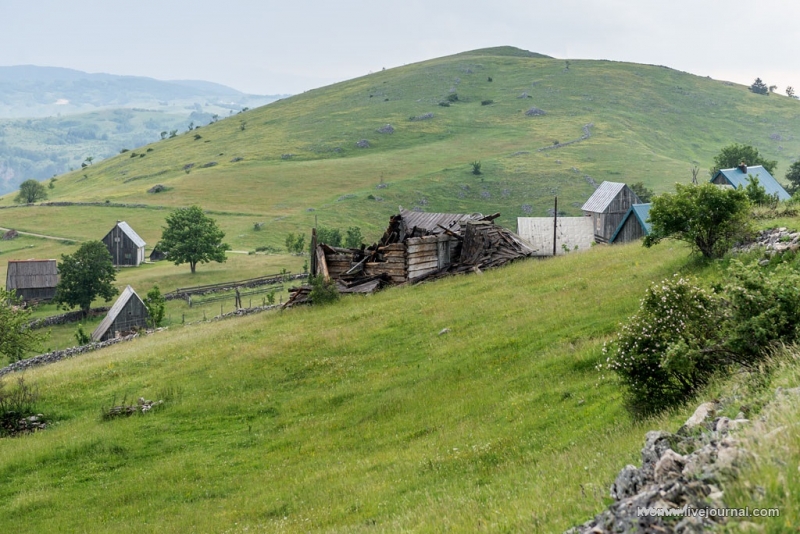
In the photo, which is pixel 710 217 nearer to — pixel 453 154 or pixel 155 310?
pixel 155 310

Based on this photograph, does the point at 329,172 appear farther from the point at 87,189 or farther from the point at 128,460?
the point at 128,460

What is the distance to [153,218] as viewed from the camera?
113750mm

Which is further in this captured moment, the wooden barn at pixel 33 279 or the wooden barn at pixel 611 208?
the wooden barn at pixel 33 279

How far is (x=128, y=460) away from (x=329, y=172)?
415 feet

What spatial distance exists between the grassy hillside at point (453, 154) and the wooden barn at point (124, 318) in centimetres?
4422

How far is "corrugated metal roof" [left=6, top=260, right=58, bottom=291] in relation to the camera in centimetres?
7644

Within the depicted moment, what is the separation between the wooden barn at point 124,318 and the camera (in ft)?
190

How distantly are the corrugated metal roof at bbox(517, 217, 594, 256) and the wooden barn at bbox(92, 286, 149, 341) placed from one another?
36.4 metres

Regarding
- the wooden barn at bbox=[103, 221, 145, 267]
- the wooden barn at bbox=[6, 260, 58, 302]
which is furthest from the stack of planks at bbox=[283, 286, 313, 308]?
the wooden barn at bbox=[103, 221, 145, 267]

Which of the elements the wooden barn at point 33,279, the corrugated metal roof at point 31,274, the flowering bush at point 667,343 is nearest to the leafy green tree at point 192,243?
the corrugated metal roof at point 31,274

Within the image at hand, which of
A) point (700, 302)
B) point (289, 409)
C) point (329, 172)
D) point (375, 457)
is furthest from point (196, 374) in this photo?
point (329, 172)

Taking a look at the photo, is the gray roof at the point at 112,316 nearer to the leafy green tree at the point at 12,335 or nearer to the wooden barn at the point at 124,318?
the wooden barn at the point at 124,318

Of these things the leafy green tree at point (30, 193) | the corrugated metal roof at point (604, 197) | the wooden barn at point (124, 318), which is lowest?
the wooden barn at point (124, 318)

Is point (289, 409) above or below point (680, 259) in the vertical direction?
below
